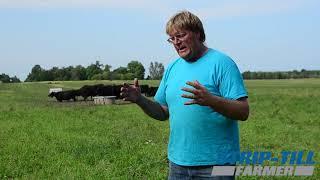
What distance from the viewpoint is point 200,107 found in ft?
12.6

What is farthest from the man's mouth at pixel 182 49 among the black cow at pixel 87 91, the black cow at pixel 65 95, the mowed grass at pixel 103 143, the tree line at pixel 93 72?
the tree line at pixel 93 72

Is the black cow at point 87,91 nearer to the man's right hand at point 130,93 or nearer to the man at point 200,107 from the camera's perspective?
the man's right hand at point 130,93

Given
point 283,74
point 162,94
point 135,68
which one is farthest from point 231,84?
point 283,74

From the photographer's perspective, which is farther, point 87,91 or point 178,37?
point 87,91

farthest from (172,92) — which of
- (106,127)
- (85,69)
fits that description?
(85,69)

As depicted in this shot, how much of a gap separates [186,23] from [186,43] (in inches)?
5.8

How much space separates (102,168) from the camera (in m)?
9.91

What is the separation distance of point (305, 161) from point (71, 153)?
5.19m

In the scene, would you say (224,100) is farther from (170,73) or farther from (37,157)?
(37,157)

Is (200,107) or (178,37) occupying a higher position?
(178,37)

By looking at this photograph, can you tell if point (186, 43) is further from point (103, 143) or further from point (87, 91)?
point (87, 91)

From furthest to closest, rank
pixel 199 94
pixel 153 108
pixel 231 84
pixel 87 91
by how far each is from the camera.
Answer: pixel 87 91
pixel 153 108
pixel 231 84
pixel 199 94

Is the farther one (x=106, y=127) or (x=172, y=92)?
(x=106, y=127)

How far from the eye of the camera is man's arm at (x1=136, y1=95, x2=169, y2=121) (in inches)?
173
